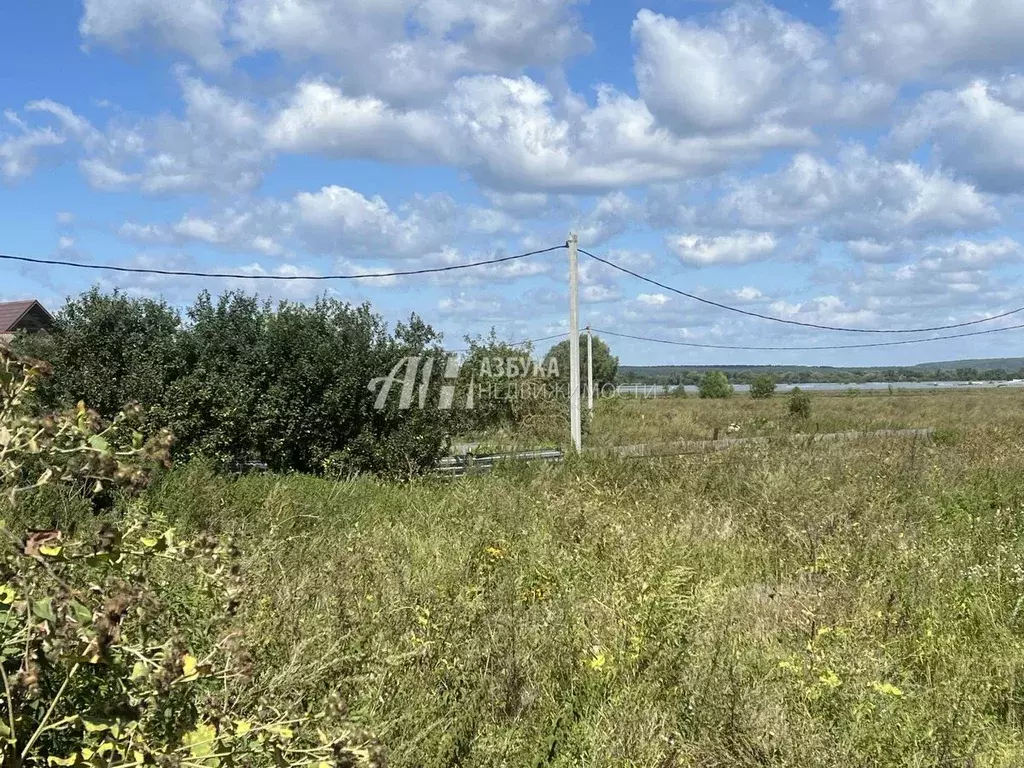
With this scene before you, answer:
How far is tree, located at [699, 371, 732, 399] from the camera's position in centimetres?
7062

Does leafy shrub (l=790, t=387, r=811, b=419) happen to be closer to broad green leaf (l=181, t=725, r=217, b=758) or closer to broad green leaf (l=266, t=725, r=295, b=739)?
broad green leaf (l=266, t=725, r=295, b=739)

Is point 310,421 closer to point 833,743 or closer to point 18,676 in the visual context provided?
point 833,743

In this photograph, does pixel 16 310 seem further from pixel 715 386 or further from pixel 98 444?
pixel 715 386

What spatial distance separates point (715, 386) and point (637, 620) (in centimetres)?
6825

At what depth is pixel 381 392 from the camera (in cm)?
1318

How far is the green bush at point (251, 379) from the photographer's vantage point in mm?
11938

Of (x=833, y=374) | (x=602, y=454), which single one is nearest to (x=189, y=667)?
(x=602, y=454)

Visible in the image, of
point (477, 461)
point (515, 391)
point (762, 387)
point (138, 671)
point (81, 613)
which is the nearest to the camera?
point (81, 613)

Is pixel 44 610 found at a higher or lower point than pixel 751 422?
higher

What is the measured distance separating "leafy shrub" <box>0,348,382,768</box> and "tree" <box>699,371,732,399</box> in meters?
70.1

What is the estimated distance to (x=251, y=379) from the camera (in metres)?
12.4

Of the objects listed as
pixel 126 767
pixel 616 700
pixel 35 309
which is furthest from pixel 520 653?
pixel 35 309

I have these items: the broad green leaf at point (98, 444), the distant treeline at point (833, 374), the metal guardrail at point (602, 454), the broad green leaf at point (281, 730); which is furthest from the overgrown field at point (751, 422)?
the distant treeline at point (833, 374)

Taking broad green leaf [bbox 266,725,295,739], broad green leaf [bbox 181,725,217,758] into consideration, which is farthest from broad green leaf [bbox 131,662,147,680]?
broad green leaf [bbox 266,725,295,739]
